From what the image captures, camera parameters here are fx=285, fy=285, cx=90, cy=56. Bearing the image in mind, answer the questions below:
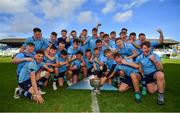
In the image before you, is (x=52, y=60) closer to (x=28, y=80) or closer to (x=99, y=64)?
(x=99, y=64)

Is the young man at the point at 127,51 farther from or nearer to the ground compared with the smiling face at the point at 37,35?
nearer to the ground

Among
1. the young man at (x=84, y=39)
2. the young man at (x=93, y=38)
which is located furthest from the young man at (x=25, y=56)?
the young man at (x=93, y=38)

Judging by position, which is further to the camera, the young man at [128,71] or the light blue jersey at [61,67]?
the light blue jersey at [61,67]

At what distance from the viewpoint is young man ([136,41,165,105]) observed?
284 inches

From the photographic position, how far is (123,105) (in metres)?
6.96

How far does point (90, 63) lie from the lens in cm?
1152

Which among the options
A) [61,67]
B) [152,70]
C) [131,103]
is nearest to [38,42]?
[61,67]

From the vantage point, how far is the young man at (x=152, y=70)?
7226 mm

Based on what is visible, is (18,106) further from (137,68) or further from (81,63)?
(81,63)

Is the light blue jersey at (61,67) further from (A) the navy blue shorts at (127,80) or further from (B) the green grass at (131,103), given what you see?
(A) the navy blue shorts at (127,80)

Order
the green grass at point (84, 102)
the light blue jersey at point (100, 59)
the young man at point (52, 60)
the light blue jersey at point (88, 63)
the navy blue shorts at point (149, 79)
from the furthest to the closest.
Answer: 1. the light blue jersey at point (88, 63)
2. the light blue jersey at point (100, 59)
3. the young man at point (52, 60)
4. the navy blue shorts at point (149, 79)
5. the green grass at point (84, 102)

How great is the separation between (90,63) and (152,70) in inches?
158

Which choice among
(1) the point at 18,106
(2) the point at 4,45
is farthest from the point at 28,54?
(2) the point at 4,45

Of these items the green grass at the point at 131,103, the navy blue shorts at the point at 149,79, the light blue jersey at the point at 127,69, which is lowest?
the green grass at the point at 131,103
